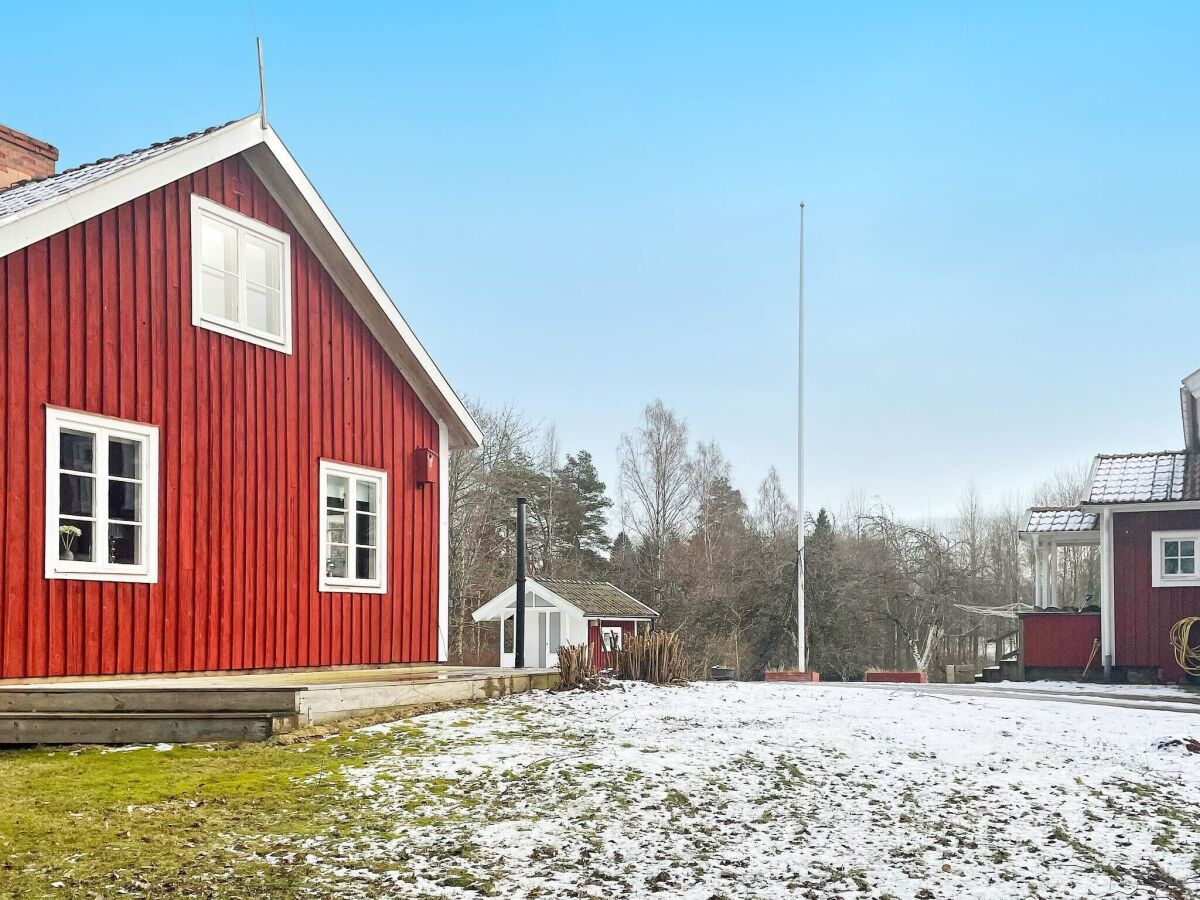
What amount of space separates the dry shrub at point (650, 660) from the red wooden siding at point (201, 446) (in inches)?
117

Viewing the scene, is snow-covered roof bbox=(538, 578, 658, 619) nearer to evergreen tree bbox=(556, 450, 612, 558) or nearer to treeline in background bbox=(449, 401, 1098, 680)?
treeline in background bbox=(449, 401, 1098, 680)

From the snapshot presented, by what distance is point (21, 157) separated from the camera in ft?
49.3

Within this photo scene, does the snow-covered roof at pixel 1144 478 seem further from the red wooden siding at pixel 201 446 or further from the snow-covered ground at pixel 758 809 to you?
the red wooden siding at pixel 201 446

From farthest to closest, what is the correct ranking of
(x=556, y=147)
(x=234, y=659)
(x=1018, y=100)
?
(x=556, y=147) → (x=1018, y=100) → (x=234, y=659)

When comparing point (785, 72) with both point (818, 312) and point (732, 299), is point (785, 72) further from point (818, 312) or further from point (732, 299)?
point (732, 299)

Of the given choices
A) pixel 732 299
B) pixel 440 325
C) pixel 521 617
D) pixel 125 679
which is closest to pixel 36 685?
pixel 125 679

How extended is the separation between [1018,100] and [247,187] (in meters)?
16.5

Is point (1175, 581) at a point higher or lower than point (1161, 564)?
lower

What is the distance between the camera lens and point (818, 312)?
31453 mm

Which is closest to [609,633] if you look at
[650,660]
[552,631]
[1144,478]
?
[552,631]

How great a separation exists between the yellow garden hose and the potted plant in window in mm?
17855

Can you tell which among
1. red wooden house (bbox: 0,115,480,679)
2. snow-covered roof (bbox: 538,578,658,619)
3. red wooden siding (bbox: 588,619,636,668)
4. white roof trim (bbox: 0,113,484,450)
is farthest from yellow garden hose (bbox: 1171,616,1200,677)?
snow-covered roof (bbox: 538,578,658,619)

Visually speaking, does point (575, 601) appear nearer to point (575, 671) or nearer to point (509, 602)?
point (509, 602)

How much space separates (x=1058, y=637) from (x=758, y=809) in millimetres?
17017
